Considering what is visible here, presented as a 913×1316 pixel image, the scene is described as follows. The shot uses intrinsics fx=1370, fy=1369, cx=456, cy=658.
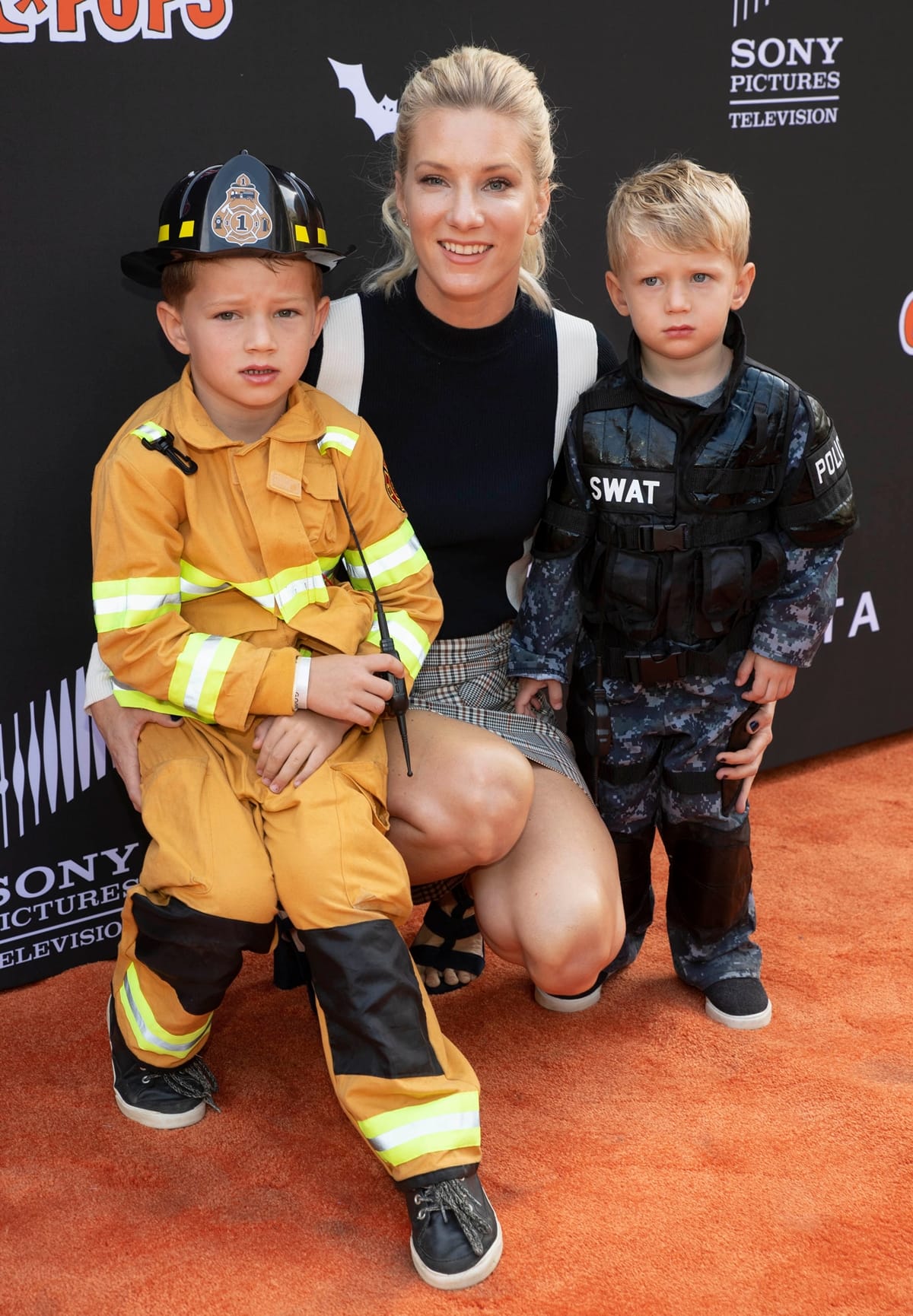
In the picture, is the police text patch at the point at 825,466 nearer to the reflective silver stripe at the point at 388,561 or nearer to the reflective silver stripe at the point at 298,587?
the reflective silver stripe at the point at 388,561

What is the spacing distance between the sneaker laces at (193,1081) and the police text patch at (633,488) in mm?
1188

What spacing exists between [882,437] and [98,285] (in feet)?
6.69

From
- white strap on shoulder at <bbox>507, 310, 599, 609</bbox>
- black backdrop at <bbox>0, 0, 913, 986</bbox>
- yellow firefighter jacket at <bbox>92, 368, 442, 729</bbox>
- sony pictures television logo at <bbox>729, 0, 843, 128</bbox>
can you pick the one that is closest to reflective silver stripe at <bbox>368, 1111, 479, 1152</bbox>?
yellow firefighter jacket at <bbox>92, 368, 442, 729</bbox>

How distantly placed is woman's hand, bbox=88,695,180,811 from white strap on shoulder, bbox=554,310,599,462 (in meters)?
0.86

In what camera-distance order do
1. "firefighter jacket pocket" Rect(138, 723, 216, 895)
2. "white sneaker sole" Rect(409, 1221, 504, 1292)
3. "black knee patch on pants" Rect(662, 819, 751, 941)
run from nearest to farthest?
1. "white sneaker sole" Rect(409, 1221, 504, 1292)
2. "firefighter jacket pocket" Rect(138, 723, 216, 895)
3. "black knee patch on pants" Rect(662, 819, 751, 941)

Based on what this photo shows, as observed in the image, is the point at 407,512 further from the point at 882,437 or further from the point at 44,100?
the point at 882,437

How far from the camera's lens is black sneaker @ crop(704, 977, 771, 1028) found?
8.32ft

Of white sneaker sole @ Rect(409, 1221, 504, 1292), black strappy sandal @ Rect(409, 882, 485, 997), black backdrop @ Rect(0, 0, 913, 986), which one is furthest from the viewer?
black strappy sandal @ Rect(409, 882, 485, 997)

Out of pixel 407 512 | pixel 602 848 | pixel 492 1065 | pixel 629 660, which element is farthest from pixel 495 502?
pixel 492 1065

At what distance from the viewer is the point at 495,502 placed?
2.44 meters

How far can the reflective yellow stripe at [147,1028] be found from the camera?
2.17m

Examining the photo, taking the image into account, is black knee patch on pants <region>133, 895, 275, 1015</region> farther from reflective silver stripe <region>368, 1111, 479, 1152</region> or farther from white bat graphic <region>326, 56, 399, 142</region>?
white bat graphic <region>326, 56, 399, 142</region>

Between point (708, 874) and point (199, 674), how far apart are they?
1.05 meters

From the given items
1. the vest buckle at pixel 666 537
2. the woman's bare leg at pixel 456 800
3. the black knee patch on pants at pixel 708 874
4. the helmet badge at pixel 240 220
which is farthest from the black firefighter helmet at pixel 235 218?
the black knee patch on pants at pixel 708 874
